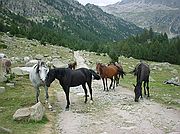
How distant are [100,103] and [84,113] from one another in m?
3.03

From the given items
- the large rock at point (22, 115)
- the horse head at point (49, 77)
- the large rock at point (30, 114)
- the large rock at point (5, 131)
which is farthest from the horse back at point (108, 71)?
the large rock at point (5, 131)

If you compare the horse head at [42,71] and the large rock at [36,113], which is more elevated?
the horse head at [42,71]

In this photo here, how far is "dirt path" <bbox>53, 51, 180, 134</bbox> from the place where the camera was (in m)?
15.8

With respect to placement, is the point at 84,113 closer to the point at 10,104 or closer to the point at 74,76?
the point at 74,76

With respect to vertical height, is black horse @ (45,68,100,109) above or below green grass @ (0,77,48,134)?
above

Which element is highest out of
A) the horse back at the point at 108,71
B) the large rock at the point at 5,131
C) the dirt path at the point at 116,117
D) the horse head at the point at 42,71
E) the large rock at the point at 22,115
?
the horse head at the point at 42,71

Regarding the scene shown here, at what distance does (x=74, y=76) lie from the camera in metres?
21.0

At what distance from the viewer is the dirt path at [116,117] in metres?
15.8

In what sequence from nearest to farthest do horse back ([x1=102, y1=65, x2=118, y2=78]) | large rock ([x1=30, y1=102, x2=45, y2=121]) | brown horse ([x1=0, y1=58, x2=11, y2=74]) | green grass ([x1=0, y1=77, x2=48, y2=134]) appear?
1. green grass ([x1=0, y1=77, x2=48, y2=134])
2. large rock ([x1=30, y1=102, x2=45, y2=121])
3. horse back ([x1=102, y1=65, x2=118, y2=78])
4. brown horse ([x1=0, y1=58, x2=11, y2=74])

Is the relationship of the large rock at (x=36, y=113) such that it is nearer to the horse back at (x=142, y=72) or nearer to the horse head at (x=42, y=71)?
the horse head at (x=42, y=71)

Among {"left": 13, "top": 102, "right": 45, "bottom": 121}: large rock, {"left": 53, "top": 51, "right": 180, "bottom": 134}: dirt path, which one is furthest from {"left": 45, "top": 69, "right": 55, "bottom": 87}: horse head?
{"left": 13, "top": 102, "right": 45, "bottom": 121}: large rock

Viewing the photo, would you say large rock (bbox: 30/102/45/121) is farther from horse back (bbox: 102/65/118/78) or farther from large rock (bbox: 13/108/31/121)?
Answer: horse back (bbox: 102/65/118/78)

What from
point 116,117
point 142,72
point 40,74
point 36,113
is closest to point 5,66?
point 40,74

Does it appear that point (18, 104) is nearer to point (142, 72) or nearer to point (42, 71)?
point (42, 71)
